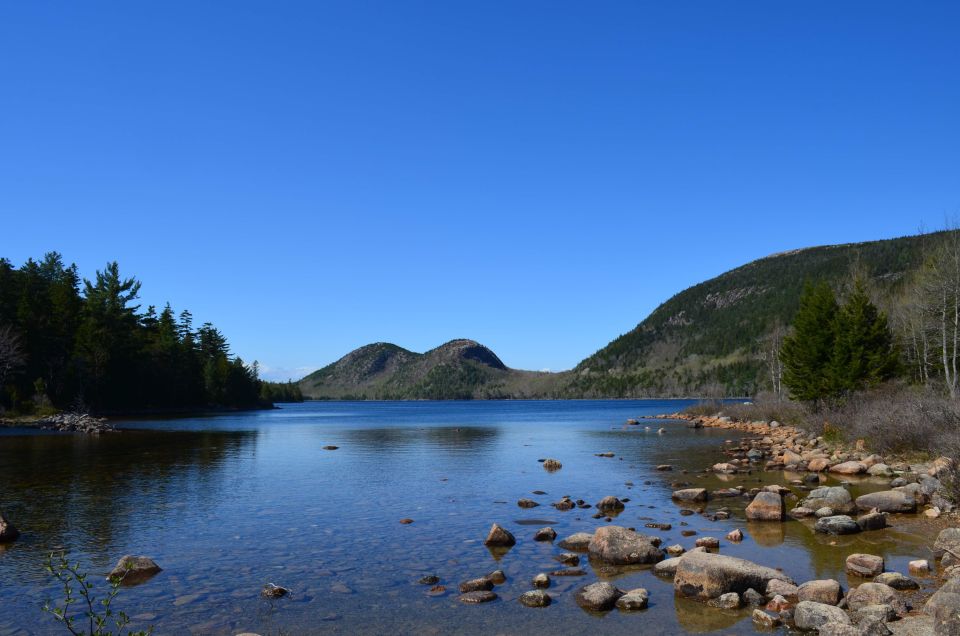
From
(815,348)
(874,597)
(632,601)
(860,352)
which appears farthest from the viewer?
(815,348)

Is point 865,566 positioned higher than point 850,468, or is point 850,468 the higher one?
point 865,566

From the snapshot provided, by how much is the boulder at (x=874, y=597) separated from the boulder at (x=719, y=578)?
4.71 feet

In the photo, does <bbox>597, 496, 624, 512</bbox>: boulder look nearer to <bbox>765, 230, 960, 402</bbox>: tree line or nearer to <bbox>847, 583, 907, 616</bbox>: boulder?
<bbox>847, 583, 907, 616</bbox>: boulder

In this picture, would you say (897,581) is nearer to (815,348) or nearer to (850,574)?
(850,574)

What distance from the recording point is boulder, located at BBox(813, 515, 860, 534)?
1948 cm

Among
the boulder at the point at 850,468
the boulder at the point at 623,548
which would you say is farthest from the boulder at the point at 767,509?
the boulder at the point at 850,468

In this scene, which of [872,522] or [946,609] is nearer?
[946,609]

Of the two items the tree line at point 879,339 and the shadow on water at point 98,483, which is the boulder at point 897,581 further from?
the tree line at point 879,339

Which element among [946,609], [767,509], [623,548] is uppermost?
[946,609]

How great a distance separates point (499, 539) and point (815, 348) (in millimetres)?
46335

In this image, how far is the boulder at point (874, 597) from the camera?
40.5 feet

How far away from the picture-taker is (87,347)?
92562 mm

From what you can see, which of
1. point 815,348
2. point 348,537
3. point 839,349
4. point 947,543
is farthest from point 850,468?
point 815,348

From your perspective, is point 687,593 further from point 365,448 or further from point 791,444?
point 365,448
